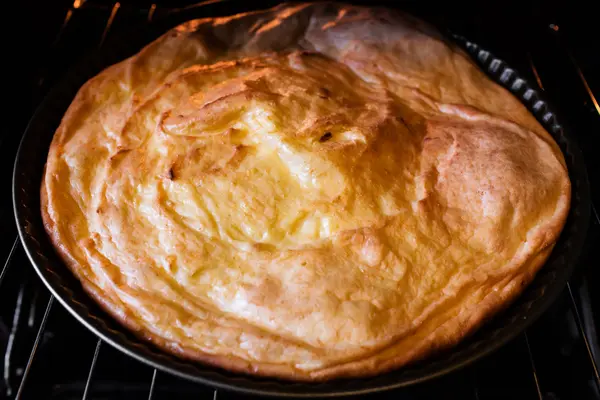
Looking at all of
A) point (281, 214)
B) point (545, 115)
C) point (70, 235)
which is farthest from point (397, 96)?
point (70, 235)

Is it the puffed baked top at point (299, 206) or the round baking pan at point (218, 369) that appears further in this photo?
the puffed baked top at point (299, 206)

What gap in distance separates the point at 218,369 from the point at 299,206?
0.63 metres

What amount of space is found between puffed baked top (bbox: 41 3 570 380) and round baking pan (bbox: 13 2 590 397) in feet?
0.15

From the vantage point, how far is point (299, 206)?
193 centimetres

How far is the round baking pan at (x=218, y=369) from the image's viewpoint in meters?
1.54

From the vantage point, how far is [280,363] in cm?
161

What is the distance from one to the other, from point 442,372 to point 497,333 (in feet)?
0.82

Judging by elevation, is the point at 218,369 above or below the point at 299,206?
below

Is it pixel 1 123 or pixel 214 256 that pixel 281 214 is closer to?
pixel 214 256

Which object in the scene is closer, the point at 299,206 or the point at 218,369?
the point at 218,369

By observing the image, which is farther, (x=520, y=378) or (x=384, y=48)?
(x=384, y=48)

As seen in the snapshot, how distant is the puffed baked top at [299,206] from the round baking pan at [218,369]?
0.05m

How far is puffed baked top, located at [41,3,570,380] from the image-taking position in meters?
1.68

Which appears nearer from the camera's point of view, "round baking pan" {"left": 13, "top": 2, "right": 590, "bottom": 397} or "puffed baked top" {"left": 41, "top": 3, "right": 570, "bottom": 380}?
"round baking pan" {"left": 13, "top": 2, "right": 590, "bottom": 397}
